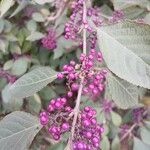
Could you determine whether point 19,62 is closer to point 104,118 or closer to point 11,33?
point 11,33

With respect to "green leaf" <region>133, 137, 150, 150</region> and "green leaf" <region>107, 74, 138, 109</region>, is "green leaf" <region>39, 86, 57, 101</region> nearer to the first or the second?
"green leaf" <region>133, 137, 150, 150</region>

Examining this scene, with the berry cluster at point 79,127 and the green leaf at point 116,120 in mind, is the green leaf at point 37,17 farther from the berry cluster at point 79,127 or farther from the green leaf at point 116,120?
the berry cluster at point 79,127

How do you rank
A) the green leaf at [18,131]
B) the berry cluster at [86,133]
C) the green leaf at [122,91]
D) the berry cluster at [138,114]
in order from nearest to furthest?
1. the berry cluster at [86,133]
2. the green leaf at [18,131]
3. the green leaf at [122,91]
4. the berry cluster at [138,114]

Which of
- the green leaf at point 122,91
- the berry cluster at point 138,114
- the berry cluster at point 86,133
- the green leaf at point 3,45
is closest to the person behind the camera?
the berry cluster at point 86,133

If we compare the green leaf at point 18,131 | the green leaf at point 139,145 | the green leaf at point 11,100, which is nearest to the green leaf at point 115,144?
the green leaf at point 139,145

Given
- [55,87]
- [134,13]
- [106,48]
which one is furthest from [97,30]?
[55,87]

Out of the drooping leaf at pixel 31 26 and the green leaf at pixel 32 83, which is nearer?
the green leaf at pixel 32 83
